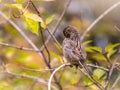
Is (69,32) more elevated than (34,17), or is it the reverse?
(34,17)

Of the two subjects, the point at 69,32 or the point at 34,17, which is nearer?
the point at 34,17

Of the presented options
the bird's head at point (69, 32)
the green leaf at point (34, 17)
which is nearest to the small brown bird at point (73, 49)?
the bird's head at point (69, 32)

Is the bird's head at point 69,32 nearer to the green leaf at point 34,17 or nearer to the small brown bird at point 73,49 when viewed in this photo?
the small brown bird at point 73,49

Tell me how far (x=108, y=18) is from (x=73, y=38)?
12.1 ft

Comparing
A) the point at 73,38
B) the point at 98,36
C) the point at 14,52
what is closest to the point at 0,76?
the point at 14,52

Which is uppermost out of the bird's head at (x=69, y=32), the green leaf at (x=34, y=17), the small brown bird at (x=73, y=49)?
the green leaf at (x=34, y=17)

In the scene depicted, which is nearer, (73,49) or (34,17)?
(34,17)

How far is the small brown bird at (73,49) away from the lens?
2387 millimetres

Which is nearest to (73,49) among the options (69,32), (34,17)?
(69,32)

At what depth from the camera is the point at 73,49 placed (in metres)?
2.40

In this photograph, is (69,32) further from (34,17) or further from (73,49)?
(34,17)

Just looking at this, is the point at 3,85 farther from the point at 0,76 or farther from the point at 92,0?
the point at 92,0

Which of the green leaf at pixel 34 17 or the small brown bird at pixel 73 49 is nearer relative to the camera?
the green leaf at pixel 34 17

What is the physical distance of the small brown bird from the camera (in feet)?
7.83
